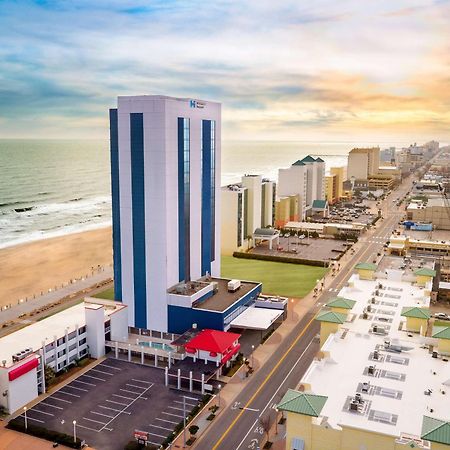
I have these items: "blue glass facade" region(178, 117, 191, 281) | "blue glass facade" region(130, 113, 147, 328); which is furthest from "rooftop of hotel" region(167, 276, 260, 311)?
"blue glass facade" region(130, 113, 147, 328)

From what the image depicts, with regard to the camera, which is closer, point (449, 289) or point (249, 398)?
point (249, 398)

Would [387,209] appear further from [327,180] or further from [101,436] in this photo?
[101,436]

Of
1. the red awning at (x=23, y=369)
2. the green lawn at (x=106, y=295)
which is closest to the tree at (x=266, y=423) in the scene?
the red awning at (x=23, y=369)

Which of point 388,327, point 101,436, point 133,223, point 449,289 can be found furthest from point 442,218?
point 101,436

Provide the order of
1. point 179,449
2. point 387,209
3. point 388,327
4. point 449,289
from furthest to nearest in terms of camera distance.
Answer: point 387,209
point 449,289
point 388,327
point 179,449

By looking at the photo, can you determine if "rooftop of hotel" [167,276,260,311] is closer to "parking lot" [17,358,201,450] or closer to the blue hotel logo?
"parking lot" [17,358,201,450]

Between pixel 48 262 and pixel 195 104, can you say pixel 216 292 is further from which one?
pixel 48 262

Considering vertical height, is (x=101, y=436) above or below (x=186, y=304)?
below

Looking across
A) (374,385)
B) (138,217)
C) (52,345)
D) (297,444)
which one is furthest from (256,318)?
(297,444)
